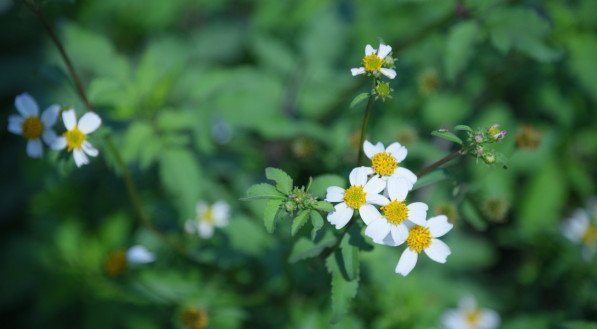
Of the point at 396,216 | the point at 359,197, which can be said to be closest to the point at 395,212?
the point at 396,216

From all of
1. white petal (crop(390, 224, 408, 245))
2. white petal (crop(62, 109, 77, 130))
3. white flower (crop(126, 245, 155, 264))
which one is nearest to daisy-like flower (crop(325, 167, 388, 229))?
white petal (crop(390, 224, 408, 245))

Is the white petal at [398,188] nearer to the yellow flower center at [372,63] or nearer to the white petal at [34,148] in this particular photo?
the yellow flower center at [372,63]

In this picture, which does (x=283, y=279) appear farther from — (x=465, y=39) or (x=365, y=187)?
(x=465, y=39)

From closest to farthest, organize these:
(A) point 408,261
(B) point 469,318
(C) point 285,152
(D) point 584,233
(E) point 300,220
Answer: (E) point 300,220, (A) point 408,261, (B) point 469,318, (D) point 584,233, (C) point 285,152

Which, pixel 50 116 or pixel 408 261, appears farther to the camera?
pixel 50 116

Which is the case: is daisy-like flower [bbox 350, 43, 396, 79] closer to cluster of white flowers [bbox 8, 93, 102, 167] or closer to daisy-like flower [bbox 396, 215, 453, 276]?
daisy-like flower [bbox 396, 215, 453, 276]

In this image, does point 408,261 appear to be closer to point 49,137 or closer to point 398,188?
point 398,188

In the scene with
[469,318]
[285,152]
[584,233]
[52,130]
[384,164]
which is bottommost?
[384,164]
